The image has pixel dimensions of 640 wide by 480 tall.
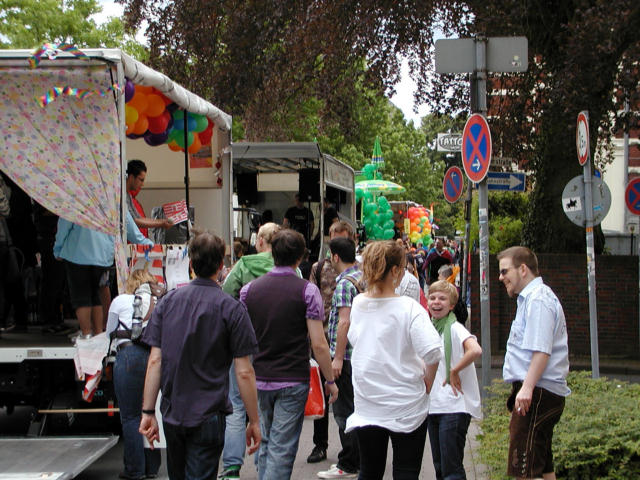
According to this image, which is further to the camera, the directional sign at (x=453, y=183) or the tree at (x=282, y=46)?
the directional sign at (x=453, y=183)

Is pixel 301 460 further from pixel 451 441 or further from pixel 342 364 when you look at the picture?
pixel 451 441

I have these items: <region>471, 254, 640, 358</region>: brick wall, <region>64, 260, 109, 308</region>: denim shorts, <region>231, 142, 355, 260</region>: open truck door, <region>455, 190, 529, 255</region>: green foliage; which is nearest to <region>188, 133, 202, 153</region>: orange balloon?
<region>64, 260, 109, 308</region>: denim shorts

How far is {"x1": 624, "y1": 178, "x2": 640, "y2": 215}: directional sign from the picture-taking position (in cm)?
1565

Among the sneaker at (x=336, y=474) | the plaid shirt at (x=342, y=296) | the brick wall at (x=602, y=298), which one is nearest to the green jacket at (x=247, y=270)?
the plaid shirt at (x=342, y=296)

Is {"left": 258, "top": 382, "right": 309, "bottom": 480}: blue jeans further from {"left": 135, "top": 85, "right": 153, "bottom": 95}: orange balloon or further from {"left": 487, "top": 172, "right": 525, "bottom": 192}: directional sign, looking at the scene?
{"left": 487, "top": 172, "right": 525, "bottom": 192}: directional sign

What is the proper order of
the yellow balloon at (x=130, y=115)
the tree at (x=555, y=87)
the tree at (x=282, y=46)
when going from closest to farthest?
the yellow balloon at (x=130, y=115) < the tree at (x=555, y=87) < the tree at (x=282, y=46)

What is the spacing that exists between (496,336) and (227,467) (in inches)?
331

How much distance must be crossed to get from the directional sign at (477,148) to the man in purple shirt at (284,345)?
11.9 feet

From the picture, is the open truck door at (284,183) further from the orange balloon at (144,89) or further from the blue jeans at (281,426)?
the blue jeans at (281,426)

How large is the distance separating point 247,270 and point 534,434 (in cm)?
254

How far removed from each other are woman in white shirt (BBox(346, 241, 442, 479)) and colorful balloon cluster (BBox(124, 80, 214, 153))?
3.65 metres

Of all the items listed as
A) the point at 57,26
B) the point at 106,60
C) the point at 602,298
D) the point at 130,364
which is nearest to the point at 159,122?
the point at 106,60

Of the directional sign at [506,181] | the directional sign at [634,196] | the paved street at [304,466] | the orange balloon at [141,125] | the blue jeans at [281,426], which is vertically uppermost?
the orange balloon at [141,125]

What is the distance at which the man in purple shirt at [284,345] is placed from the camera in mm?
5602
